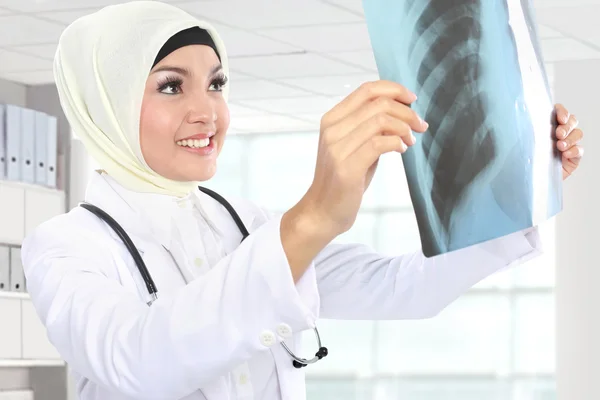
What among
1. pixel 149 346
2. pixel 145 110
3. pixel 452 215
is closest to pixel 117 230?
pixel 145 110

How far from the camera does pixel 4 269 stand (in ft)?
19.9

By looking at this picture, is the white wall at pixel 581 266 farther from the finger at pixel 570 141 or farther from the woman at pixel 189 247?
the finger at pixel 570 141

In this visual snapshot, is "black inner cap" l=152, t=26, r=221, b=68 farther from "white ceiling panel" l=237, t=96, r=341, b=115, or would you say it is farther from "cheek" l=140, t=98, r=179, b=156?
"white ceiling panel" l=237, t=96, r=341, b=115

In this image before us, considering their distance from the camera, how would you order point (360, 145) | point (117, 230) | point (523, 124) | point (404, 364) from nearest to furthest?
point (360, 145)
point (523, 124)
point (117, 230)
point (404, 364)

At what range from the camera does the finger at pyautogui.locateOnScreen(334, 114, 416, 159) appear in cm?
95

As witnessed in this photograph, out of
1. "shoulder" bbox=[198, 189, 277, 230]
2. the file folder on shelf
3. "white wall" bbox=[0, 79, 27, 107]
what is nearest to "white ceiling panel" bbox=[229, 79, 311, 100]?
"white wall" bbox=[0, 79, 27, 107]

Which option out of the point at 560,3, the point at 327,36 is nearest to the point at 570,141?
the point at 560,3

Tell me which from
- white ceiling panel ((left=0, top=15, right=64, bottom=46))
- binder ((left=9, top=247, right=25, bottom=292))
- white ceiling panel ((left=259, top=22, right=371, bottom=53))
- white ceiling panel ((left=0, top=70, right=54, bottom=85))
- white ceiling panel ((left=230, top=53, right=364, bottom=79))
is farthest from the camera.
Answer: white ceiling panel ((left=0, top=70, right=54, bottom=85))

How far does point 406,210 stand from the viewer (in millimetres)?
10469

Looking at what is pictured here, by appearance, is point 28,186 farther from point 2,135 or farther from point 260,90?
point 260,90

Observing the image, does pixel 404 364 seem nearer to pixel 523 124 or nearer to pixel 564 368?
pixel 564 368

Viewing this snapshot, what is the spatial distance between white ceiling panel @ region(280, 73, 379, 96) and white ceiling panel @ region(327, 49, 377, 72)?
0.33m

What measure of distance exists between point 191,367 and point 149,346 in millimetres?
46

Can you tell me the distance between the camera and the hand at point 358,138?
954 mm
